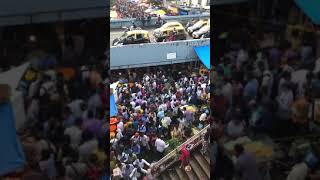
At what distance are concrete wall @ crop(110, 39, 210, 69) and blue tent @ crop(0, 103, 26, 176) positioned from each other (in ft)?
21.7

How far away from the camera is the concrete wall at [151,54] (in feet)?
31.6

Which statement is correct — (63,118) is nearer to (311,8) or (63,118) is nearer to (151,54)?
(311,8)

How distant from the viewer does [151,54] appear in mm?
9914

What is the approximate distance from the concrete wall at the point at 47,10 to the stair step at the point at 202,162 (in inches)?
121

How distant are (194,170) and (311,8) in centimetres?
303

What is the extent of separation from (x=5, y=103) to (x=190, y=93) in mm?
6247

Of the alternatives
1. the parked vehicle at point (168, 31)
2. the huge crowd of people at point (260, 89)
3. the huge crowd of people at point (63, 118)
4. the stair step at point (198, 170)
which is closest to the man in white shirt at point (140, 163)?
the stair step at point (198, 170)

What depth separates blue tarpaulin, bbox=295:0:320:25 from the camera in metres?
2.83

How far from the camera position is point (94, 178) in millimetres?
2854

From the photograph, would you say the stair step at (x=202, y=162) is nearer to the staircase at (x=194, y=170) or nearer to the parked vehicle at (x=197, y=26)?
the staircase at (x=194, y=170)

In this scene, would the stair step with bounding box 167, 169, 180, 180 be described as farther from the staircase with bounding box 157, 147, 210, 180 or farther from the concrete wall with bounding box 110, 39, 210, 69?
the concrete wall with bounding box 110, 39, 210, 69

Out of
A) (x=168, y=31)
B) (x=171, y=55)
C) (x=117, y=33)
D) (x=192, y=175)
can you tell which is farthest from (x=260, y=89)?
(x=117, y=33)

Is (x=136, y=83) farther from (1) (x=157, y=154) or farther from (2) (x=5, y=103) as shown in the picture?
(2) (x=5, y=103)

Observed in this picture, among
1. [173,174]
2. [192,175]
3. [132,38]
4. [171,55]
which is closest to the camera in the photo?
[192,175]
